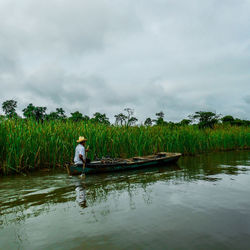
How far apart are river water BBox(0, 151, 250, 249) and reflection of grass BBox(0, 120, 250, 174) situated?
Answer: 2171 mm

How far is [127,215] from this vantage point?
4.46m

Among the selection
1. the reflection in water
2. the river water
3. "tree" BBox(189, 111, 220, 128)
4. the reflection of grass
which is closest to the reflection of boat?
the reflection in water

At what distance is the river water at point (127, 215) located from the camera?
343 cm

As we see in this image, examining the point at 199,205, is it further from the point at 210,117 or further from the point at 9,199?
the point at 210,117

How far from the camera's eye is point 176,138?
14508mm

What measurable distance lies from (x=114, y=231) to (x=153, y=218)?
2.75 ft

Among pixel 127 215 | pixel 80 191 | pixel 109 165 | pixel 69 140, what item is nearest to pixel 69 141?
pixel 69 140

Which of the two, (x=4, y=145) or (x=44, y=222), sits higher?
(x=4, y=145)

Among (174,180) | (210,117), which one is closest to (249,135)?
(210,117)

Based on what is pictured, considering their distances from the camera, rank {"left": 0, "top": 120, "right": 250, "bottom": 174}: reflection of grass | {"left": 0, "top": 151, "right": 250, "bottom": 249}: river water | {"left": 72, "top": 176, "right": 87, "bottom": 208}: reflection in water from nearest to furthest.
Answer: {"left": 0, "top": 151, "right": 250, "bottom": 249}: river water, {"left": 72, "top": 176, "right": 87, "bottom": 208}: reflection in water, {"left": 0, "top": 120, "right": 250, "bottom": 174}: reflection of grass

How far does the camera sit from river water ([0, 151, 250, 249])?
3.43m

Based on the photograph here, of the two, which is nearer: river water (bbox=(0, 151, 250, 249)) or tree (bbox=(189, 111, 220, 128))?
river water (bbox=(0, 151, 250, 249))

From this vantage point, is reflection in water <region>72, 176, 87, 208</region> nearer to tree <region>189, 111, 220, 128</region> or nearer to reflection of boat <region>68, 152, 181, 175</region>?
reflection of boat <region>68, 152, 181, 175</region>

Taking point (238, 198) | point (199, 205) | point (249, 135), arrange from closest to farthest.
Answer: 1. point (199, 205)
2. point (238, 198)
3. point (249, 135)
